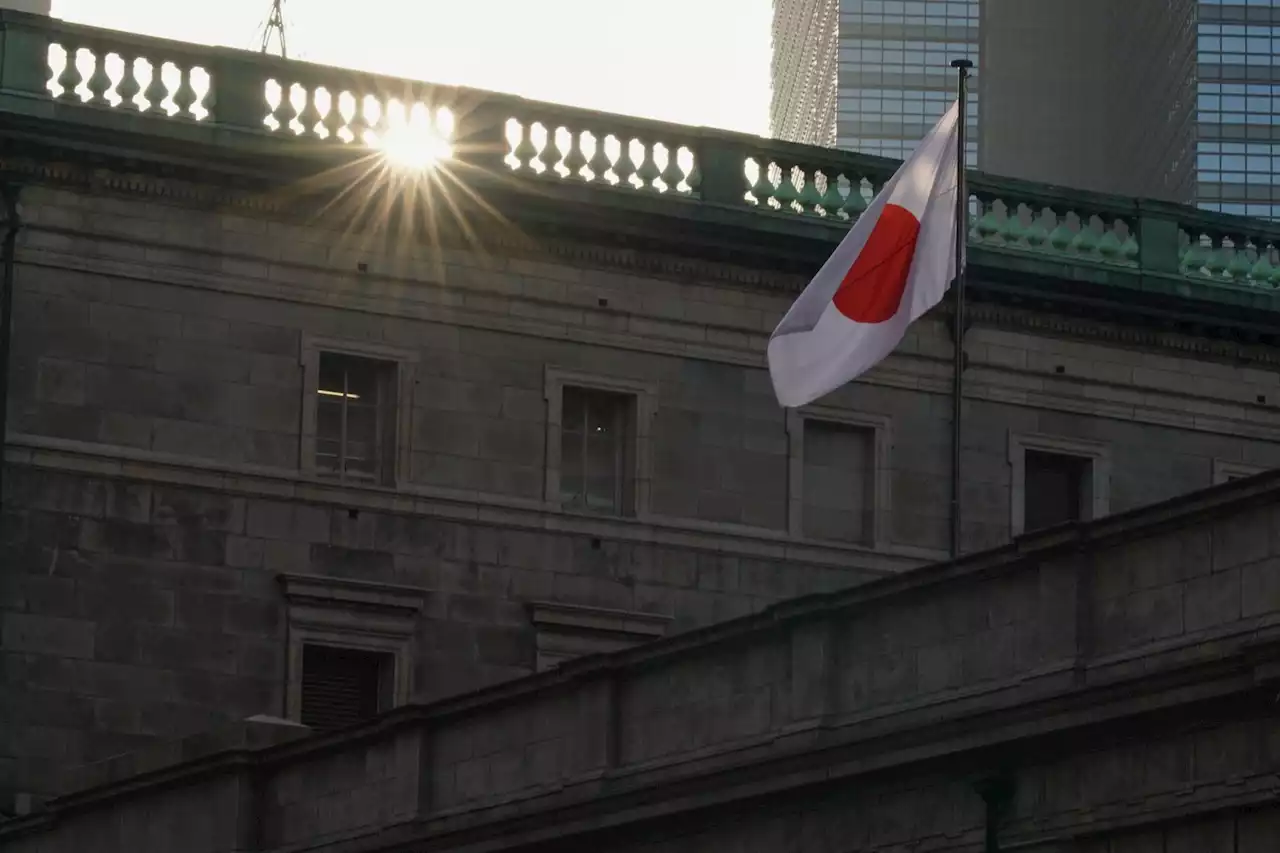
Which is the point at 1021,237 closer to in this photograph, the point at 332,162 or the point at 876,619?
the point at 332,162

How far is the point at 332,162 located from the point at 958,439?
912 centimetres

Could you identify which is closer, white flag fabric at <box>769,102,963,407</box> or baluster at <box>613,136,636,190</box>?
white flag fabric at <box>769,102,963,407</box>

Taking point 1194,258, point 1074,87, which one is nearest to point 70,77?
point 1194,258

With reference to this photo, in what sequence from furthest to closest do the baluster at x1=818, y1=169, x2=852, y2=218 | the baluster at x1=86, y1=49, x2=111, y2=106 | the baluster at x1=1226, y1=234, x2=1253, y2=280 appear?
the baluster at x1=1226, y1=234, x2=1253, y2=280 < the baluster at x1=818, y1=169, x2=852, y2=218 < the baluster at x1=86, y1=49, x2=111, y2=106

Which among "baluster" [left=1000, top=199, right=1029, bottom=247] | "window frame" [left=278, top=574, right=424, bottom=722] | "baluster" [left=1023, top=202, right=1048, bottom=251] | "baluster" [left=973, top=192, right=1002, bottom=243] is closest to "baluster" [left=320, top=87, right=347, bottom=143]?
"window frame" [left=278, top=574, right=424, bottom=722]

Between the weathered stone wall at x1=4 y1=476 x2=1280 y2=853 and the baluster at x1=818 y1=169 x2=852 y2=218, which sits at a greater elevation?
the baluster at x1=818 y1=169 x2=852 y2=218

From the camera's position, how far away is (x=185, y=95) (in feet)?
141

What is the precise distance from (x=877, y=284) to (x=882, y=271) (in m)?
0.15

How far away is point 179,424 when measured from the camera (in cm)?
4197

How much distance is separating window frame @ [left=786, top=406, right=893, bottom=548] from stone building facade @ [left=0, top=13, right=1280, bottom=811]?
0.05 metres

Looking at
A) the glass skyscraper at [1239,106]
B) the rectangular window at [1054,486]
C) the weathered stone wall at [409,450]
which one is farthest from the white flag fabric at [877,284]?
the glass skyscraper at [1239,106]

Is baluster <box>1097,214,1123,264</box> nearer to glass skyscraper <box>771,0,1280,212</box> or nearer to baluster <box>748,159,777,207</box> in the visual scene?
baluster <box>748,159,777,207</box>

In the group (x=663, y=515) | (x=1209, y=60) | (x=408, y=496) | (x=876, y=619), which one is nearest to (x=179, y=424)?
(x=408, y=496)

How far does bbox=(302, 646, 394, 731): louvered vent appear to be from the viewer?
4212 centimetres
